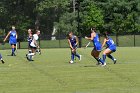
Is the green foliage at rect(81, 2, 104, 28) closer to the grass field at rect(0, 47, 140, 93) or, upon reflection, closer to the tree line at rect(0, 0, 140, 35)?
the tree line at rect(0, 0, 140, 35)

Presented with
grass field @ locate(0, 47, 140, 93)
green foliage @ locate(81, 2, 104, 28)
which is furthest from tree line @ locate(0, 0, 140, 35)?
grass field @ locate(0, 47, 140, 93)

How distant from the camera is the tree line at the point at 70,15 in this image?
7206 cm

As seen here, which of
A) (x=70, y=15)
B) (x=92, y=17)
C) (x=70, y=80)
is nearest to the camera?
(x=70, y=80)

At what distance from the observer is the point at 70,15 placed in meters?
79.9

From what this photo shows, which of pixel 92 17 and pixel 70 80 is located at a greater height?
pixel 92 17

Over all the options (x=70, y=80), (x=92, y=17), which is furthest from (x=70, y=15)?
(x=70, y=80)

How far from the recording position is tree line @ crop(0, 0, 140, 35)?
72062 mm

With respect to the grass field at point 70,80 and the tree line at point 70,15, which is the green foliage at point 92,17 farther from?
the grass field at point 70,80

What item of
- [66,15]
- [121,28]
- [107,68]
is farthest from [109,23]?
[107,68]

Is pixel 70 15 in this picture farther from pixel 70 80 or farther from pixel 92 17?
pixel 70 80

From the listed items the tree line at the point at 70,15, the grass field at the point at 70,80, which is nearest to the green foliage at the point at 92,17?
the tree line at the point at 70,15

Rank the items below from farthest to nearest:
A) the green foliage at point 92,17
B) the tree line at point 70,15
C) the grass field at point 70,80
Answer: the tree line at point 70,15 < the green foliage at point 92,17 < the grass field at point 70,80

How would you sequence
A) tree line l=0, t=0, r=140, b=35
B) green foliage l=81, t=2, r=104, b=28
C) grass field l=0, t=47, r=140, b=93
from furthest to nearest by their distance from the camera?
tree line l=0, t=0, r=140, b=35 < green foliage l=81, t=2, r=104, b=28 < grass field l=0, t=47, r=140, b=93

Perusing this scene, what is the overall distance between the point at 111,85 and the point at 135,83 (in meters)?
0.93
